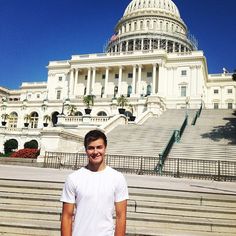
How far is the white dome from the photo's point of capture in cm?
10581

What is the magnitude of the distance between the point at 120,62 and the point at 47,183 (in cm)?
6847

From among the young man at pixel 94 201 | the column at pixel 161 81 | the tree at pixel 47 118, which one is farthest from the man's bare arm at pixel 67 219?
the column at pixel 161 81

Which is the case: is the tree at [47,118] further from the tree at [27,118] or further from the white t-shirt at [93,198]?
the white t-shirt at [93,198]

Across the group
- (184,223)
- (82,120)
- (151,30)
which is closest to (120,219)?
(184,223)

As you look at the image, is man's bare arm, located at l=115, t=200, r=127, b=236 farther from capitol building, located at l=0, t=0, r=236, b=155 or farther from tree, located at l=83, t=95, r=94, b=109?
tree, located at l=83, t=95, r=94, b=109

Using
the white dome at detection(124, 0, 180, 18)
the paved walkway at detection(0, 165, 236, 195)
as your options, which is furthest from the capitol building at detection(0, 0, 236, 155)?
the paved walkway at detection(0, 165, 236, 195)

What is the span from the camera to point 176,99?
70250 mm

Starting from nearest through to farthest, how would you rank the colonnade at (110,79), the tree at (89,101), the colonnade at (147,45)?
the tree at (89,101) → the colonnade at (110,79) → the colonnade at (147,45)

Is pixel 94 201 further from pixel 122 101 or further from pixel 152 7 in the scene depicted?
pixel 152 7

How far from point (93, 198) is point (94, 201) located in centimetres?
3

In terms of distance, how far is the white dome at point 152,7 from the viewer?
347 ft

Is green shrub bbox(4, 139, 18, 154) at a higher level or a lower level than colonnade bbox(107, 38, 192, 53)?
lower

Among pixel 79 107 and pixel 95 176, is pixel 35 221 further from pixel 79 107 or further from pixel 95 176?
pixel 79 107

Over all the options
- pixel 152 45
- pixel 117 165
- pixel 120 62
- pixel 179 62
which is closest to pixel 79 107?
pixel 120 62
